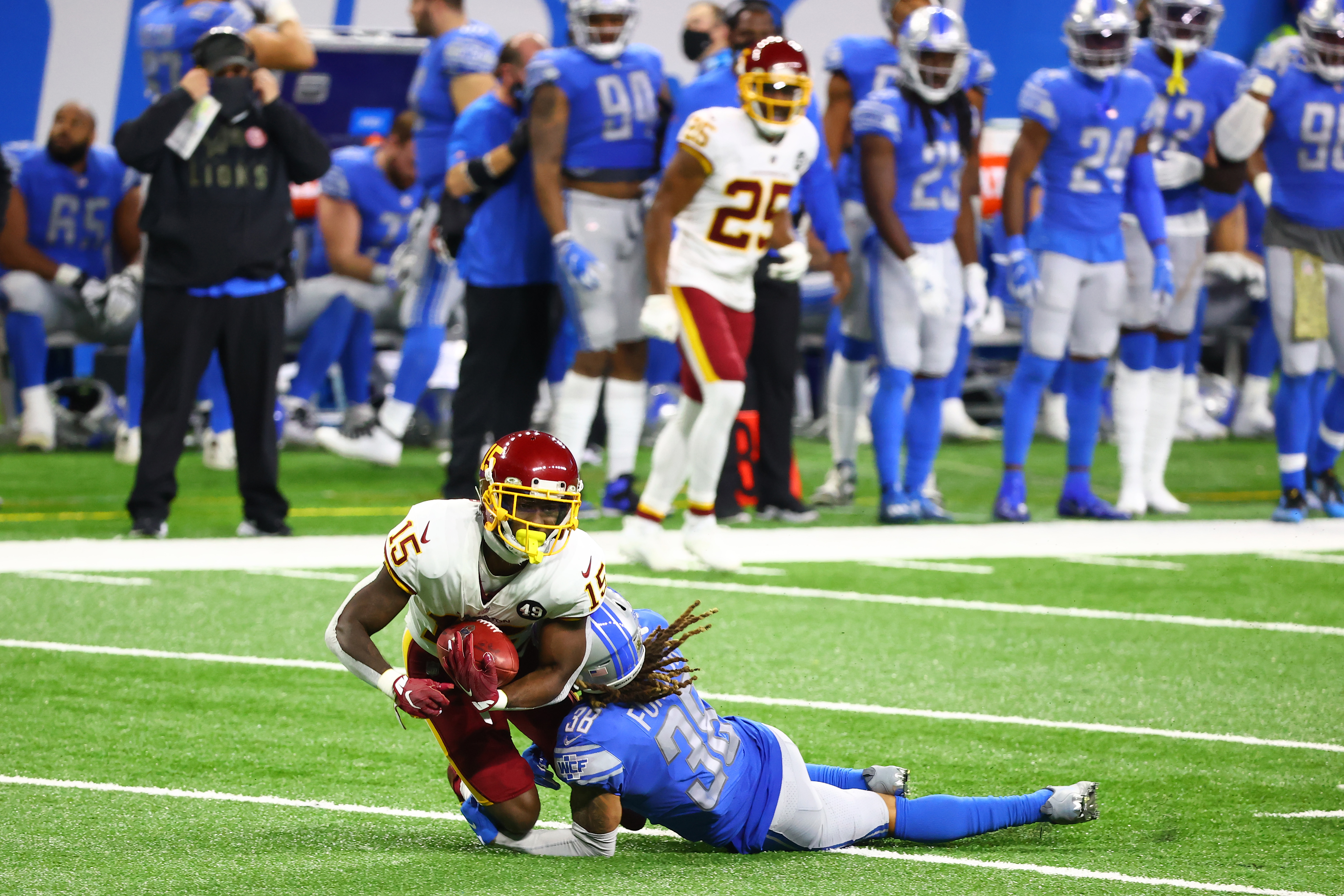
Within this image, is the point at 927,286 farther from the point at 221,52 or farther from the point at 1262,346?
the point at 1262,346

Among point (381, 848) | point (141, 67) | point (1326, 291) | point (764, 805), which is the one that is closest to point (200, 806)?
point (381, 848)

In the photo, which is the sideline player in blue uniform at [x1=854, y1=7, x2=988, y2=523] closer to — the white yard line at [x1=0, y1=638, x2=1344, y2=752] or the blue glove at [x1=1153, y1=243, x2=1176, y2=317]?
the blue glove at [x1=1153, y1=243, x2=1176, y2=317]

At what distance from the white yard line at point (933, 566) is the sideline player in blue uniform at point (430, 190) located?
2961 mm

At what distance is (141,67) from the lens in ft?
42.6

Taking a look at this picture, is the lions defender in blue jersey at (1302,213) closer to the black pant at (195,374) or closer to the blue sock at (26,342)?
the black pant at (195,374)

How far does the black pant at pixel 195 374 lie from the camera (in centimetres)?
721

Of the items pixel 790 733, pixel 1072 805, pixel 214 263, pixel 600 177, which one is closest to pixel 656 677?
pixel 1072 805

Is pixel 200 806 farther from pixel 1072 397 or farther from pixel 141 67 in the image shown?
pixel 141 67

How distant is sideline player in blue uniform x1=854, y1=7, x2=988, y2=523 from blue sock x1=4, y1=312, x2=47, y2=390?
496 centimetres

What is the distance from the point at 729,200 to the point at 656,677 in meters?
3.35

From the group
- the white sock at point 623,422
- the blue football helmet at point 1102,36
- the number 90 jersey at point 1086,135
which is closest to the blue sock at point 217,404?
the white sock at point 623,422

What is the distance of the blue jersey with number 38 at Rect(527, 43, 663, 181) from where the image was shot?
7578 mm

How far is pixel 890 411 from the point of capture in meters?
7.99

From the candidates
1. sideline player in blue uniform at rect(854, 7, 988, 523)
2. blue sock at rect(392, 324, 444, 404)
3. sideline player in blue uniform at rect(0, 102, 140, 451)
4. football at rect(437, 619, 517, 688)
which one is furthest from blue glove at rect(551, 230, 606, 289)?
football at rect(437, 619, 517, 688)
